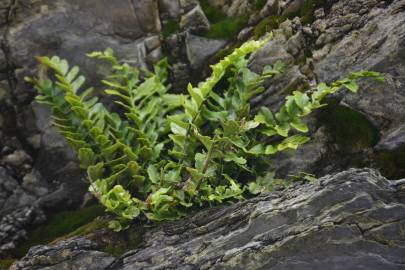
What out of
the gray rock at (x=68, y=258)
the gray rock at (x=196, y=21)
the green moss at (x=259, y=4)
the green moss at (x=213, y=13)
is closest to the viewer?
the gray rock at (x=68, y=258)

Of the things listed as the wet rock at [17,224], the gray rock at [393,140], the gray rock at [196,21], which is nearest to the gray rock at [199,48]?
the gray rock at [196,21]

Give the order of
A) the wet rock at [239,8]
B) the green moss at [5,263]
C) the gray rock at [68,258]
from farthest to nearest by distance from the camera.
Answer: the wet rock at [239,8], the green moss at [5,263], the gray rock at [68,258]

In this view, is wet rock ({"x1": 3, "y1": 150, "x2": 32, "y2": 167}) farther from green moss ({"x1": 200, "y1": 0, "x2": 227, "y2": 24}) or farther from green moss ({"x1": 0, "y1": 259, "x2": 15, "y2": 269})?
green moss ({"x1": 200, "y1": 0, "x2": 227, "y2": 24})

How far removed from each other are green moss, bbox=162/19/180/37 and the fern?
0.66m

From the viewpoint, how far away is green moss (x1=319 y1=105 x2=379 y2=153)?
5.77 m

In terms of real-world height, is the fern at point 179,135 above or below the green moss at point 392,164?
above

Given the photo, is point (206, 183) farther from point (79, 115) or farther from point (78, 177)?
point (78, 177)

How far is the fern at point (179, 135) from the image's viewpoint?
548 cm

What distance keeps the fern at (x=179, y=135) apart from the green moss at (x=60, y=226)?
77 centimetres

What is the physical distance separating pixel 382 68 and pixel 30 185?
5.25 meters

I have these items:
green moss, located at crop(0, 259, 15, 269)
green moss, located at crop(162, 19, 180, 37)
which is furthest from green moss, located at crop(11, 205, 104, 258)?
green moss, located at crop(162, 19, 180, 37)

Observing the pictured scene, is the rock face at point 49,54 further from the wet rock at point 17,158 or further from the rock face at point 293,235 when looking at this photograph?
the rock face at point 293,235

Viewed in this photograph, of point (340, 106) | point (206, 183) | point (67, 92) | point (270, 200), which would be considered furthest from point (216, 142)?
point (67, 92)

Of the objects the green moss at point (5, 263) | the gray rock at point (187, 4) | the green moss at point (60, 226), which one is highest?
the gray rock at point (187, 4)
